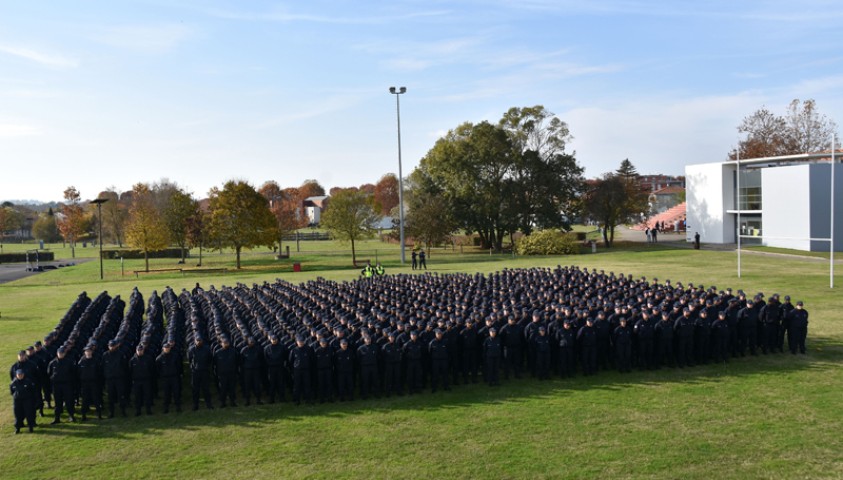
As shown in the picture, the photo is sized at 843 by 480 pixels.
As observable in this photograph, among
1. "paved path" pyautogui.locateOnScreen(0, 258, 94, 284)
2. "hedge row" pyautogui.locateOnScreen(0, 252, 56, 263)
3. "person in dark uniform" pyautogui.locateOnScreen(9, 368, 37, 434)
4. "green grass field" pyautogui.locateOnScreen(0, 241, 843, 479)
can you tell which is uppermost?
"hedge row" pyautogui.locateOnScreen(0, 252, 56, 263)

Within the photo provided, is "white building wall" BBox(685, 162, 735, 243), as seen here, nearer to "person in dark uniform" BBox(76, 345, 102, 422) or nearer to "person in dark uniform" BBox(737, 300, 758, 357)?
"person in dark uniform" BBox(737, 300, 758, 357)

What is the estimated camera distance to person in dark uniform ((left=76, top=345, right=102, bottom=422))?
11.9 m

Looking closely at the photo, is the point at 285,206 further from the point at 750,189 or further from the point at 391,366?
the point at 391,366

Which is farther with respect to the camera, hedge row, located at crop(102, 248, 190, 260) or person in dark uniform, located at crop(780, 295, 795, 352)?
hedge row, located at crop(102, 248, 190, 260)

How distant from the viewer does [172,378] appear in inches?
482

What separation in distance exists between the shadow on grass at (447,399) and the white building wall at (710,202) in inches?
1441

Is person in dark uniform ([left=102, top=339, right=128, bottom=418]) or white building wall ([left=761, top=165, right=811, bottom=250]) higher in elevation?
white building wall ([left=761, top=165, right=811, bottom=250])

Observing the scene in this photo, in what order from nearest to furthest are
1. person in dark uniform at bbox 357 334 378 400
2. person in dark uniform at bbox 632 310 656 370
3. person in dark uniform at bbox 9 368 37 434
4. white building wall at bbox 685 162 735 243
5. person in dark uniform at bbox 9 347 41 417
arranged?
1. person in dark uniform at bbox 9 368 37 434
2. person in dark uniform at bbox 9 347 41 417
3. person in dark uniform at bbox 357 334 378 400
4. person in dark uniform at bbox 632 310 656 370
5. white building wall at bbox 685 162 735 243

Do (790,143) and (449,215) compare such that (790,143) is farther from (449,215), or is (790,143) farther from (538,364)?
(538,364)

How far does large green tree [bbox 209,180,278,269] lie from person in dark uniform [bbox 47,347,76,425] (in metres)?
31.9

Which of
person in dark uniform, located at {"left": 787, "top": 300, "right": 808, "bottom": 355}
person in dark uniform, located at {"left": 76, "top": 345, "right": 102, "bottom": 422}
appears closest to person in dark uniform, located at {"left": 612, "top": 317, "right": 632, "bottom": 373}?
person in dark uniform, located at {"left": 787, "top": 300, "right": 808, "bottom": 355}

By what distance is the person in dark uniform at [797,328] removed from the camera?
1496 centimetres

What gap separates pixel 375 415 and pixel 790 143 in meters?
70.4

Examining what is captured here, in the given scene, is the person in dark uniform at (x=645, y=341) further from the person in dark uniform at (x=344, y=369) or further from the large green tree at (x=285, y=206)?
the large green tree at (x=285, y=206)
